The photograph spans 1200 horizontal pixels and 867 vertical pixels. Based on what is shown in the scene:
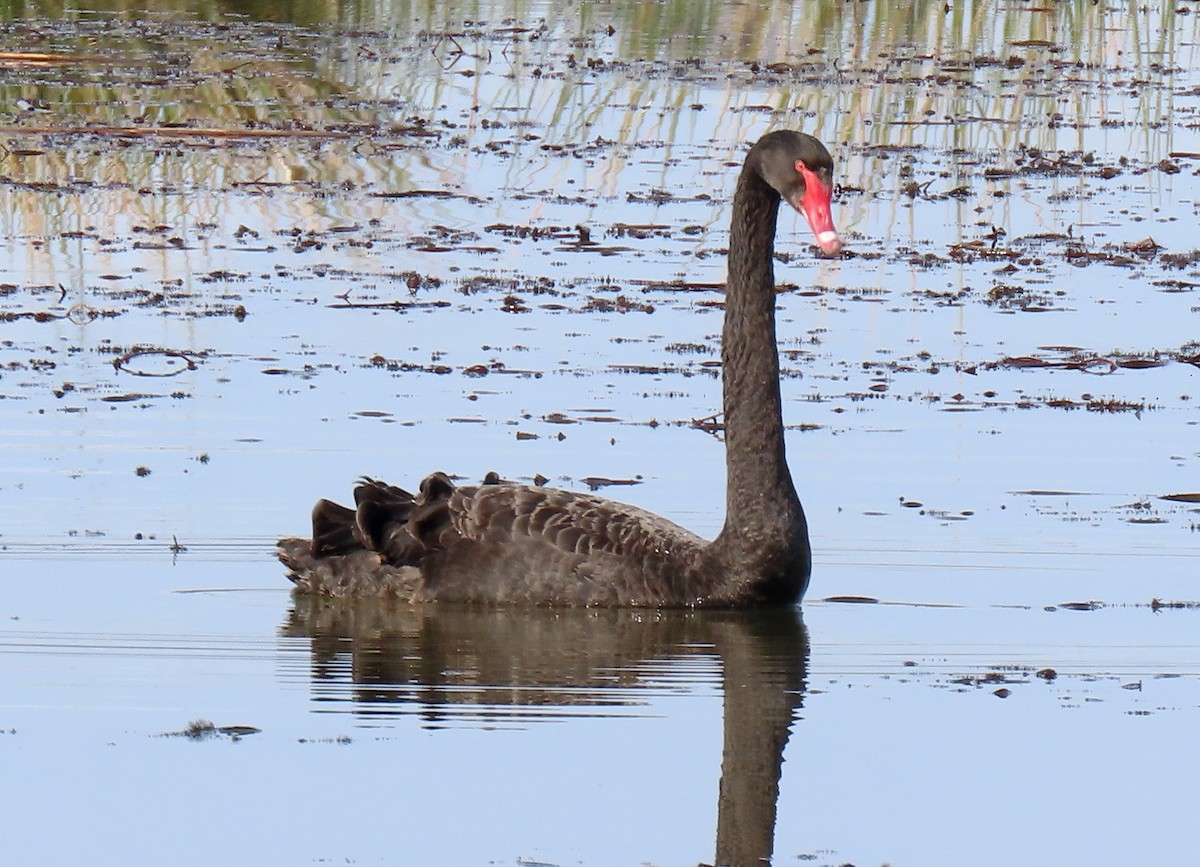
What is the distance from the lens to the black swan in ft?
25.1

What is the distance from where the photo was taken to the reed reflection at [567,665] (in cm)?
620

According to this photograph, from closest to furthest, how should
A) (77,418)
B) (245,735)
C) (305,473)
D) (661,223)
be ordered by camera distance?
(245,735)
(305,473)
(77,418)
(661,223)

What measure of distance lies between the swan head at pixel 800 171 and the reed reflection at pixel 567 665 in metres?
1.28

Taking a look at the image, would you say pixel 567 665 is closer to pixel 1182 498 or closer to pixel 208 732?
pixel 208 732

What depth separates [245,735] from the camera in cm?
600

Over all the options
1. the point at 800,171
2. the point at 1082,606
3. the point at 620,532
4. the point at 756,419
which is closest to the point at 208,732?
the point at 620,532

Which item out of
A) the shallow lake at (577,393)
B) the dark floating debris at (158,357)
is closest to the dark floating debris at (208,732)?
the shallow lake at (577,393)

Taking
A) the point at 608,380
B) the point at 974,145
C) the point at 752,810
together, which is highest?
the point at 974,145

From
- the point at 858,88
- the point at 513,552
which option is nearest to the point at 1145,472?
the point at 513,552

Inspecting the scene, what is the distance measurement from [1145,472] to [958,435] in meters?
0.84

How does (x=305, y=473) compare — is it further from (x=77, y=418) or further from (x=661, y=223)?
(x=661, y=223)

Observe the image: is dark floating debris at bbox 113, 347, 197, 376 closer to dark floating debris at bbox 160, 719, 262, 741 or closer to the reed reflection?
the reed reflection

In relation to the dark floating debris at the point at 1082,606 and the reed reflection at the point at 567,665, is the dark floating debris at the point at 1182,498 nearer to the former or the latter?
the dark floating debris at the point at 1082,606

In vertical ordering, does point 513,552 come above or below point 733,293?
below
